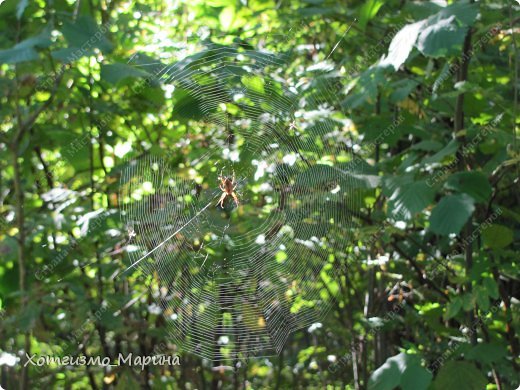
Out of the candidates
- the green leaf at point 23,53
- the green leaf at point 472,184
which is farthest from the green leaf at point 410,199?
the green leaf at point 23,53

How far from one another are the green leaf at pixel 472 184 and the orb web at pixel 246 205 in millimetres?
382

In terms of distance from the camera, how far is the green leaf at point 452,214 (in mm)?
2336

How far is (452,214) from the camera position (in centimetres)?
237

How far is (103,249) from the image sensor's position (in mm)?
3039

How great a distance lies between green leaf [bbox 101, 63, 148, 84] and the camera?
2334 mm

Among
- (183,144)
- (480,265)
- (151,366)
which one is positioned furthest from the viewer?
(151,366)

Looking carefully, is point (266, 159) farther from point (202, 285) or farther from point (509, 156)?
point (509, 156)

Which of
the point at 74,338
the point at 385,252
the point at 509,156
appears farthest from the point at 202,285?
the point at 509,156

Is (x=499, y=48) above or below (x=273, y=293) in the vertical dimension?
above

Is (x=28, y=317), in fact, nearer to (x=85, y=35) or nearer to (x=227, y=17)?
(x=85, y=35)

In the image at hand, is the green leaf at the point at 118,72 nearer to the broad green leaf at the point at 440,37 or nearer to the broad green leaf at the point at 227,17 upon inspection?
the broad green leaf at the point at 227,17

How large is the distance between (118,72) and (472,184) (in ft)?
4.54

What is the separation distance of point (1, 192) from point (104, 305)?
39.8 inches

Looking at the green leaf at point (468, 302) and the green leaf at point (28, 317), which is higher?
the green leaf at point (28, 317)
